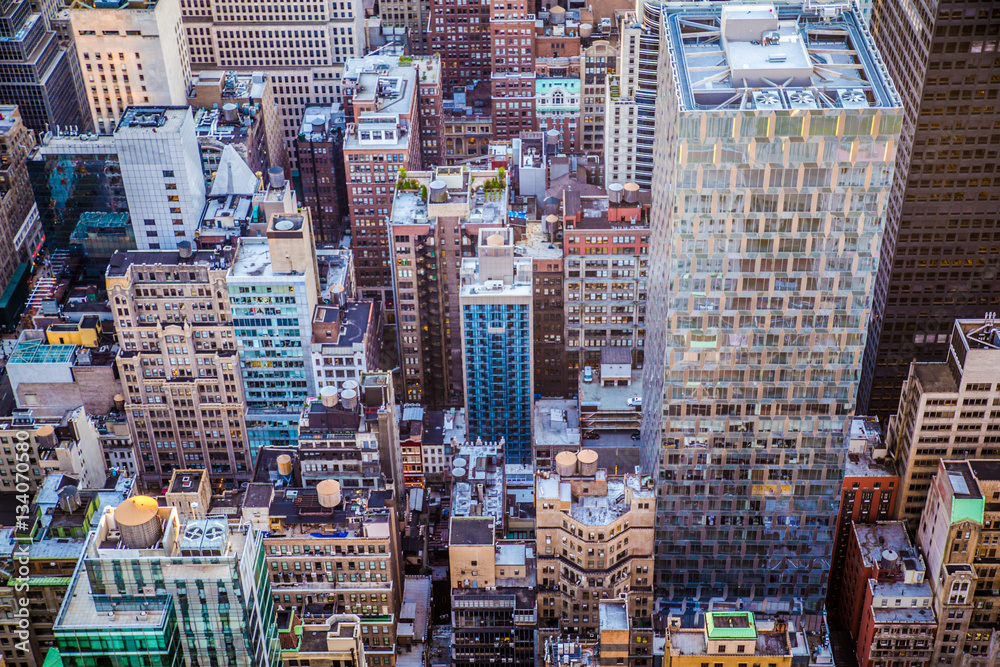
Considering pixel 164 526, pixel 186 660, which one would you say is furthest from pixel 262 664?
pixel 164 526

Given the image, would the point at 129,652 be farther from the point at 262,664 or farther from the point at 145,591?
the point at 262,664

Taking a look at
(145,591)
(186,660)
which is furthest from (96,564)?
(186,660)

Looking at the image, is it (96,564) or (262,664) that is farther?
(262,664)

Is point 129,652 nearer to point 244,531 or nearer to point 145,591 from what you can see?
point 145,591

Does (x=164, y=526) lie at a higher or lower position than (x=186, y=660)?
higher

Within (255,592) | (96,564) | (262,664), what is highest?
(96,564)

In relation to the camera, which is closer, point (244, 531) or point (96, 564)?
point (96, 564)
